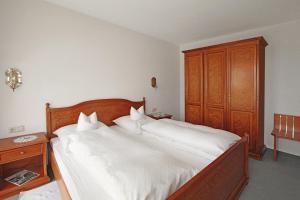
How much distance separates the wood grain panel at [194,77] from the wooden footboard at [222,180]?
1.86m

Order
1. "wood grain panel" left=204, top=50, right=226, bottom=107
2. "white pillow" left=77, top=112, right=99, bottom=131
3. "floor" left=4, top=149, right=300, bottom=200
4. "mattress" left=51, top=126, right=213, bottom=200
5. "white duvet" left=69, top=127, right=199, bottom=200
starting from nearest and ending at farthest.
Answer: "white duvet" left=69, top=127, right=199, bottom=200
"mattress" left=51, top=126, right=213, bottom=200
"floor" left=4, top=149, right=300, bottom=200
"white pillow" left=77, top=112, right=99, bottom=131
"wood grain panel" left=204, top=50, right=226, bottom=107

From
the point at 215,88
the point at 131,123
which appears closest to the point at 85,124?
the point at 131,123

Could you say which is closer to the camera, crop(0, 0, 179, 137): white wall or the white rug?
the white rug

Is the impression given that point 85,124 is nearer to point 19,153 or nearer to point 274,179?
point 19,153

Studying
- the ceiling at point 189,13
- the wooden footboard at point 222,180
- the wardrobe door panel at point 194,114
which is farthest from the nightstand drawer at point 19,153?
the wardrobe door panel at point 194,114

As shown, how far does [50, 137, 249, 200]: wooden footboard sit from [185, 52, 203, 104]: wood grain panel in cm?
186

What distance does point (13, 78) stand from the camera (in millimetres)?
2193

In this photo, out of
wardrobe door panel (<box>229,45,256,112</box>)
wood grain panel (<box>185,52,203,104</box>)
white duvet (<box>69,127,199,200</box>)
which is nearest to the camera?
white duvet (<box>69,127,199,200</box>)

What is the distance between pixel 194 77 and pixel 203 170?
9.42ft

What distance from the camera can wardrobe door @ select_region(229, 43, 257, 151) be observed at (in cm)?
304

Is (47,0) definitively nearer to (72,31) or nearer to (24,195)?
(72,31)

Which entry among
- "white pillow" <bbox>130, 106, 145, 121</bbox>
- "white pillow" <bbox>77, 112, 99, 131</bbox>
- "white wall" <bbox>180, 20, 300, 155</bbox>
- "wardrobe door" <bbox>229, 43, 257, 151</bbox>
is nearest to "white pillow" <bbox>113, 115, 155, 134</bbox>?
"white pillow" <bbox>130, 106, 145, 121</bbox>

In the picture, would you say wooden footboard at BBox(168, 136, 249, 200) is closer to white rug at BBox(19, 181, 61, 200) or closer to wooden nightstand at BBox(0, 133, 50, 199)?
white rug at BBox(19, 181, 61, 200)

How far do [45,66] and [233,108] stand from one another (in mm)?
3426
